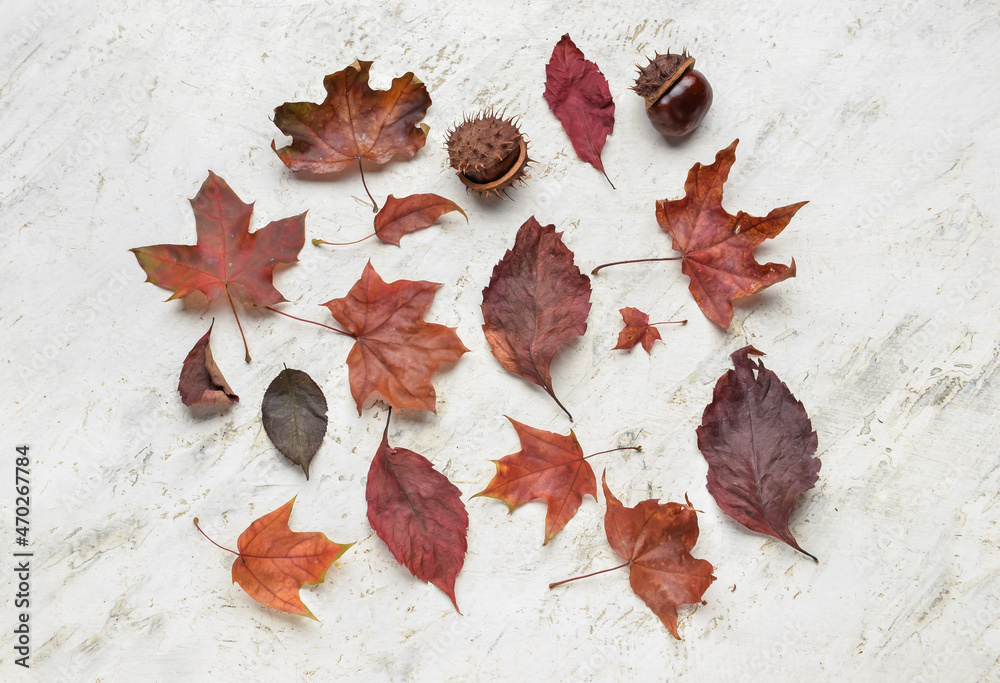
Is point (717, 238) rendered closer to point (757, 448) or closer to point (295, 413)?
point (757, 448)

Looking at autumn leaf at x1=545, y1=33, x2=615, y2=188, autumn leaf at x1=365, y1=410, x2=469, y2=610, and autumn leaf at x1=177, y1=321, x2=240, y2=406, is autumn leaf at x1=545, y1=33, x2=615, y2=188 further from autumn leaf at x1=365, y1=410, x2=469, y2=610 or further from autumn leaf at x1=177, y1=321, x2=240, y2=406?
autumn leaf at x1=177, y1=321, x2=240, y2=406

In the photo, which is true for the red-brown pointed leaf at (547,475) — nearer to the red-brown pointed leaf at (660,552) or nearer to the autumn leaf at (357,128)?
the red-brown pointed leaf at (660,552)

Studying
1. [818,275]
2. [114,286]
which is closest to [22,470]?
[114,286]

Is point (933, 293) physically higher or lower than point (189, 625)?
higher

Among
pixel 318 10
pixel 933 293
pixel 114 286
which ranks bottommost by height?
pixel 114 286

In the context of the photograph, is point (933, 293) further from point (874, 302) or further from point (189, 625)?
point (189, 625)

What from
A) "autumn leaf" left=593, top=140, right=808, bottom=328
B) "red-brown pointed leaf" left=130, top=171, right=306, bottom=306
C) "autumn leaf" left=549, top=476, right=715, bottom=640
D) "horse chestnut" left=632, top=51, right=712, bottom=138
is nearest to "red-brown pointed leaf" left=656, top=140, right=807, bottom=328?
"autumn leaf" left=593, top=140, right=808, bottom=328

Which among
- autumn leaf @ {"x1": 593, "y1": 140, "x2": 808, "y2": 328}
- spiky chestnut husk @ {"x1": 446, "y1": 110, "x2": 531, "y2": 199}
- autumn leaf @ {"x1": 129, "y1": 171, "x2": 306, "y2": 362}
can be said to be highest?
autumn leaf @ {"x1": 593, "y1": 140, "x2": 808, "y2": 328}

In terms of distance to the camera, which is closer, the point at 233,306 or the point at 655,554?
the point at 655,554
